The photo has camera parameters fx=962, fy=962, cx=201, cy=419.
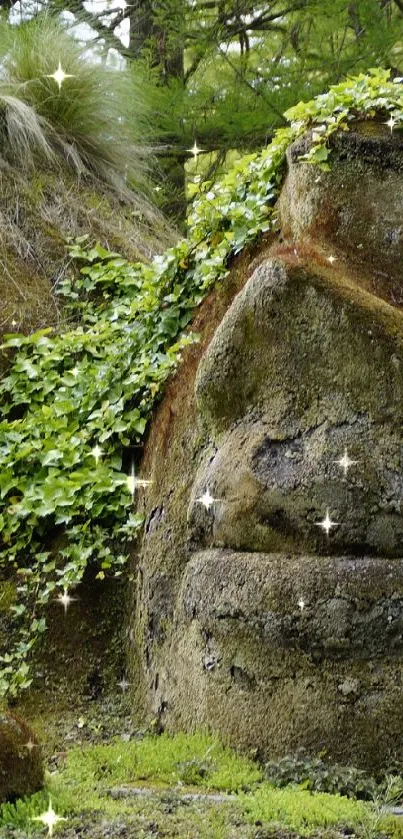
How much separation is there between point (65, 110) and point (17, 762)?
18.0ft

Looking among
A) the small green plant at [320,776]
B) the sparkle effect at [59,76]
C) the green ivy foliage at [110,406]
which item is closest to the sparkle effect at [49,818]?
the small green plant at [320,776]

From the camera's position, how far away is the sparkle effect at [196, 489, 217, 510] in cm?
391

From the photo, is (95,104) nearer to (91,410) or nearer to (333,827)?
(91,410)

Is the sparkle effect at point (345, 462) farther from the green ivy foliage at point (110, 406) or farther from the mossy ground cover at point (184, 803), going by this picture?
the green ivy foliage at point (110, 406)

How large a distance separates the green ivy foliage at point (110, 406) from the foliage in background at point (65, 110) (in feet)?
7.26

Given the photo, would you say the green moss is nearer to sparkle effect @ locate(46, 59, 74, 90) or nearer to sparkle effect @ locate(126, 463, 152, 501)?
sparkle effect @ locate(126, 463, 152, 501)

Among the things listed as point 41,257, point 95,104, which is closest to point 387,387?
point 41,257

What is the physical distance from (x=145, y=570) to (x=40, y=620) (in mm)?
587

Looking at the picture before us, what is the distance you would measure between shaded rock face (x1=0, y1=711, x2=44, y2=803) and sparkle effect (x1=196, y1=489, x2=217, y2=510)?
1.22 metres

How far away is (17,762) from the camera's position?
2973 millimetres

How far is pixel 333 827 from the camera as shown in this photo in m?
2.81

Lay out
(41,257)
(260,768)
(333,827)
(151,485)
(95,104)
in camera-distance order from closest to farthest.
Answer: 1. (333,827)
2. (260,768)
3. (151,485)
4. (41,257)
5. (95,104)

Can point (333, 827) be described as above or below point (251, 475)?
below

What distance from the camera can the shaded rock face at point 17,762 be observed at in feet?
9.68
